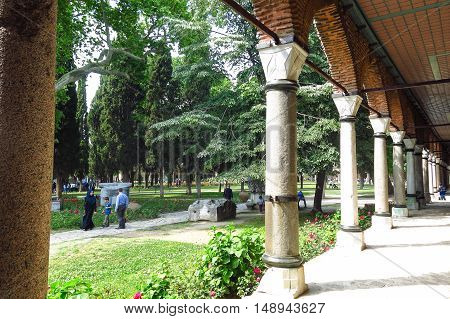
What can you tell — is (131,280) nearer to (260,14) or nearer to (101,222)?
(260,14)

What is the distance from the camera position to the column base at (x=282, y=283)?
164 inches

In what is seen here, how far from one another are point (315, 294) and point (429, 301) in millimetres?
1264

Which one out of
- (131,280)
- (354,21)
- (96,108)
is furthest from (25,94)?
(96,108)

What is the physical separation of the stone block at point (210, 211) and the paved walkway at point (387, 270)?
25.3 ft

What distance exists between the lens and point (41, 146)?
1.62 m

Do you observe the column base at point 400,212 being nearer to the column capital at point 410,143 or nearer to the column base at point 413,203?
the column base at point 413,203

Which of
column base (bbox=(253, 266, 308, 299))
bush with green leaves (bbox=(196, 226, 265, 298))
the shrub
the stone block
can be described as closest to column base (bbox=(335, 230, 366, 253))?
bush with green leaves (bbox=(196, 226, 265, 298))

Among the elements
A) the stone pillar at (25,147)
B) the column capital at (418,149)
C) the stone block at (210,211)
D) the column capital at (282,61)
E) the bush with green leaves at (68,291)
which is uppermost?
the column capital at (282,61)

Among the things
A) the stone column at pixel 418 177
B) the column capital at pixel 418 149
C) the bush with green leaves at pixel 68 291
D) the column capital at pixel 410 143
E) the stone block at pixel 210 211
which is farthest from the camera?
the column capital at pixel 418 149

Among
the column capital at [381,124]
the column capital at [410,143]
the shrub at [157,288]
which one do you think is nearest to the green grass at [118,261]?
the shrub at [157,288]

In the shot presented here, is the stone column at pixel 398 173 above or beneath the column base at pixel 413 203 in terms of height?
above

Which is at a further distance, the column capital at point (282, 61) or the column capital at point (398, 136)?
the column capital at point (398, 136)

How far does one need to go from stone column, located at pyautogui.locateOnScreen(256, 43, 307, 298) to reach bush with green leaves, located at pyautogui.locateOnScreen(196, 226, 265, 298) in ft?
1.33

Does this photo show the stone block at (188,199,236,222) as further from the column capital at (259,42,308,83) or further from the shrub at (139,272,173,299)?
the column capital at (259,42,308,83)
